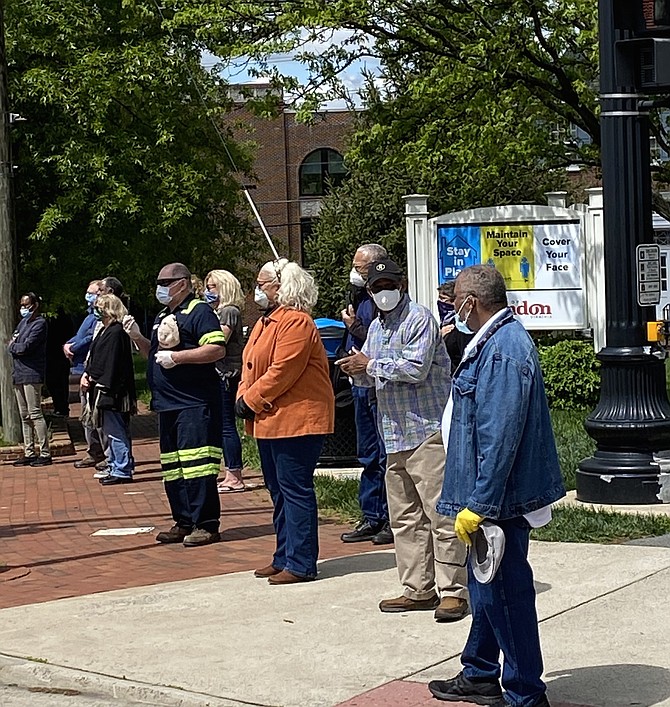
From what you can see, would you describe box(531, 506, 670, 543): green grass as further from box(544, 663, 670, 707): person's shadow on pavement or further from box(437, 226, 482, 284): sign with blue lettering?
box(437, 226, 482, 284): sign with blue lettering

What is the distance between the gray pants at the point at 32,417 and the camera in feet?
48.3

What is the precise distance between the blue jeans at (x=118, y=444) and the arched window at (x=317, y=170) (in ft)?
143

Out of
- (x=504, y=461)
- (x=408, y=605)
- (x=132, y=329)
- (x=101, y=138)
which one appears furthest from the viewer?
(x=101, y=138)

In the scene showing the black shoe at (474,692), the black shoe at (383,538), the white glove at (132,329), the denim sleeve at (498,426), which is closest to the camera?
the denim sleeve at (498,426)

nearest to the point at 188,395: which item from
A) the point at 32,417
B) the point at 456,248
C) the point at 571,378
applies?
the point at 32,417

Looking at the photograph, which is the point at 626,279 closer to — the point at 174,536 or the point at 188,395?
the point at 188,395

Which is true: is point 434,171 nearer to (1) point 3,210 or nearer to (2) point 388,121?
(2) point 388,121

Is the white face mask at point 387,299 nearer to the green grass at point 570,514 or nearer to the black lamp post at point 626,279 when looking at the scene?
the green grass at point 570,514

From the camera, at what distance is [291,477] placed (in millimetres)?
7805

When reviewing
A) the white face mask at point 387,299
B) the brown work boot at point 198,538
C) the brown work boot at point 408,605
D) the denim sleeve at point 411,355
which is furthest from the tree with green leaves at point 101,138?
the brown work boot at point 408,605

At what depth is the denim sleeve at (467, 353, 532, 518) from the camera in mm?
4934

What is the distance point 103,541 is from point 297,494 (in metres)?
2.72

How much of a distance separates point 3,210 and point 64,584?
897 cm

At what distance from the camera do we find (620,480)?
10.1 m
